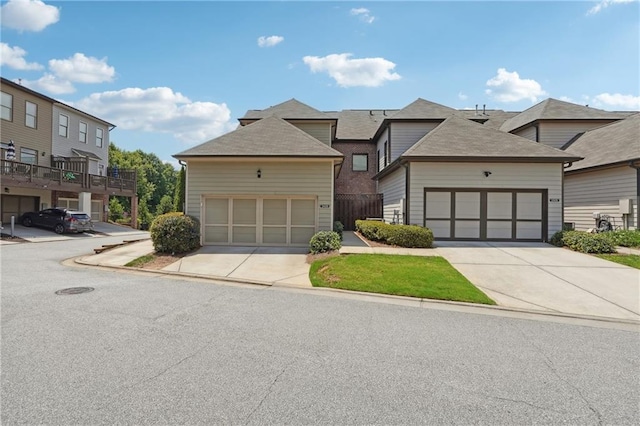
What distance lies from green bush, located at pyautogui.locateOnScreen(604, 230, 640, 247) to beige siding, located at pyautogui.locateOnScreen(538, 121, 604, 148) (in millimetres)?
9608

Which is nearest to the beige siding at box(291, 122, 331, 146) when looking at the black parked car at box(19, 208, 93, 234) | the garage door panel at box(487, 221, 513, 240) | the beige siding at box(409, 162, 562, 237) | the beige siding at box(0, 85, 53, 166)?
the beige siding at box(409, 162, 562, 237)

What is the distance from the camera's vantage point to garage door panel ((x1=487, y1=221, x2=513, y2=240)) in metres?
14.2

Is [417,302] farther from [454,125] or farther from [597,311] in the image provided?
[454,125]

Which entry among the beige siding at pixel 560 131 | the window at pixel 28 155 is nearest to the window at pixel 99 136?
the window at pixel 28 155

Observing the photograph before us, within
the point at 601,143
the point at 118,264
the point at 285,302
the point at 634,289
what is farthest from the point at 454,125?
the point at 118,264

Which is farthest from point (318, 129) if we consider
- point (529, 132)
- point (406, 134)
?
point (529, 132)

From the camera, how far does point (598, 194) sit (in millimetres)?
15922

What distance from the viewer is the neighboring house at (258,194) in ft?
44.2

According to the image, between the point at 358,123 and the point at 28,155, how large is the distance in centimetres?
2425

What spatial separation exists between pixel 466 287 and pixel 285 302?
4195 mm

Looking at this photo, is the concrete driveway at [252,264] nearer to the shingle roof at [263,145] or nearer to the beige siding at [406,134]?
the shingle roof at [263,145]

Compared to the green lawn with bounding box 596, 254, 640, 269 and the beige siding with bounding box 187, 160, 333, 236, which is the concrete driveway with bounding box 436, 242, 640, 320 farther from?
the beige siding with bounding box 187, 160, 333, 236

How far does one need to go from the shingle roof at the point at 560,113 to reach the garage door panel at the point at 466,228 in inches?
453

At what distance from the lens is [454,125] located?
17.1 meters
